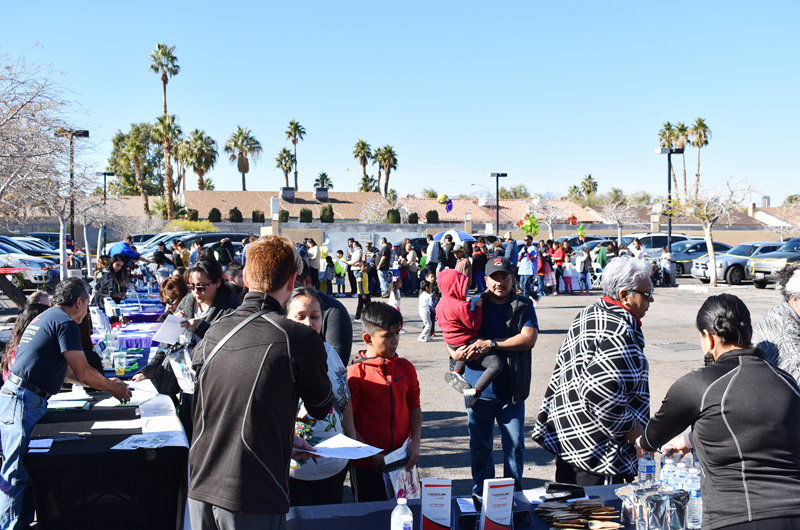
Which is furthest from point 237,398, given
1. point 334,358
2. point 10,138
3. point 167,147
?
point 167,147

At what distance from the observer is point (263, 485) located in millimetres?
2213

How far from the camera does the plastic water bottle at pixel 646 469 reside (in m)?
3.14

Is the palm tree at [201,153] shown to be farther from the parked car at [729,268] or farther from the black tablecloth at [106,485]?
the black tablecloth at [106,485]

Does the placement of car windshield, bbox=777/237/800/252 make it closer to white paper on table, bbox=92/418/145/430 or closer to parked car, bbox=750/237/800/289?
parked car, bbox=750/237/800/289

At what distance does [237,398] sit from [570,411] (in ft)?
6.57

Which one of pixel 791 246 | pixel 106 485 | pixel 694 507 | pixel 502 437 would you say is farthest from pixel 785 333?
pixel 791 246

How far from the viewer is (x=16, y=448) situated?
3.68m

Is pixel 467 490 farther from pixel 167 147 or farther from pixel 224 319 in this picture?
pixel 167 147

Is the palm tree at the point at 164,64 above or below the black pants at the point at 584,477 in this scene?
above

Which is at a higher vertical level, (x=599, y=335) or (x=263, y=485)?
(x=599, y=335)

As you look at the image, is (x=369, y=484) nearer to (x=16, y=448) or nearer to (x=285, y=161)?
(x=16, y=448)

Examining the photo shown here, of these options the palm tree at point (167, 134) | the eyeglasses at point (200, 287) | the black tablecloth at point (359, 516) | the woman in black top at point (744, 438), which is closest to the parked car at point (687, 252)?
the eyeglasses at point (200, 287)

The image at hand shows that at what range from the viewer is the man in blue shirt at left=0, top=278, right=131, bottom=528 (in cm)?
367

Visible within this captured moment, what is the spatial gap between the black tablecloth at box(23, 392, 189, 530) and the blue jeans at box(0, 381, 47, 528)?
14 centimetres
